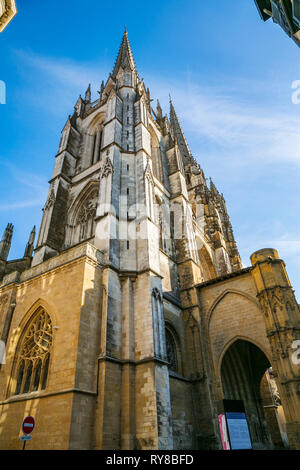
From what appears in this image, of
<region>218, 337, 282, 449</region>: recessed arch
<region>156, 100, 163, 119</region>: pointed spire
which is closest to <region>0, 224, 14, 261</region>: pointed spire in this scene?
<region>218, 337, 282, 449</region>: recessed arch

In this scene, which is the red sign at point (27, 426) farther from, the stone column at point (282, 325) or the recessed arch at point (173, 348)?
the stone column at point (282, 325)

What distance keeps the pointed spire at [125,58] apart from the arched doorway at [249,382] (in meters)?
20.7

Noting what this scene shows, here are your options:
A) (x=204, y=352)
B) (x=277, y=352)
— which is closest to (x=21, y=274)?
(x=204, y=352)

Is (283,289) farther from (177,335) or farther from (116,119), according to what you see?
(116,119)

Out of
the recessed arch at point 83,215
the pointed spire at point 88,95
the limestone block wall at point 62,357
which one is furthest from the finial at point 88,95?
the limestone block wall at point 62,357

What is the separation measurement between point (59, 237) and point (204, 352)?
9148mm

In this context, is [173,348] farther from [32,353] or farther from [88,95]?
[88,95]

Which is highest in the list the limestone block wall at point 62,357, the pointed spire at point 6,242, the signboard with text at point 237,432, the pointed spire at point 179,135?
the pointed spire at point 179,135

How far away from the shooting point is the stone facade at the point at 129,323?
876cm

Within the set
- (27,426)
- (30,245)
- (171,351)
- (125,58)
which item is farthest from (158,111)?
(27,426)

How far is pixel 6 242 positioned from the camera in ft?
54.7

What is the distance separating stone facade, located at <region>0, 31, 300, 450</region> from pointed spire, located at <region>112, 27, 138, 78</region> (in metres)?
5.83

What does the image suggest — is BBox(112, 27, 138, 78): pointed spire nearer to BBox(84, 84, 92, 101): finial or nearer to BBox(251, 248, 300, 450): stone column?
BBox(84, 84, 92, 101): finial

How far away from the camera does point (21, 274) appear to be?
12906 millimetres
